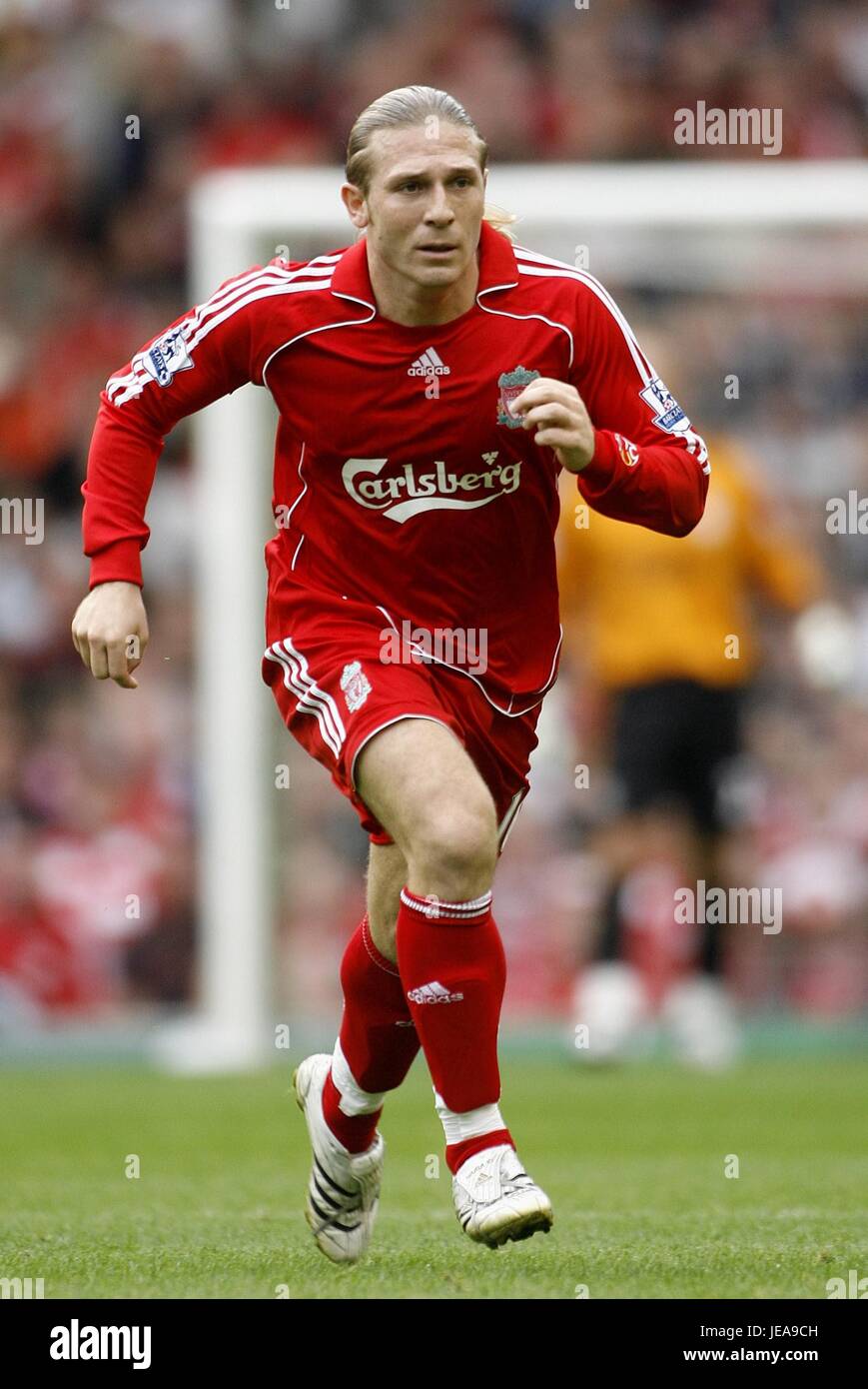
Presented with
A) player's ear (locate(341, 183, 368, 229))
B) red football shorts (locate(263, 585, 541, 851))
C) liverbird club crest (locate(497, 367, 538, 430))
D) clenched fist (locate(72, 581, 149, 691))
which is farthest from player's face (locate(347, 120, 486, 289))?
clenched fist (locate(72, 581, 149, 691))

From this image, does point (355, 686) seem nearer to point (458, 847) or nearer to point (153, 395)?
point (458, 847)

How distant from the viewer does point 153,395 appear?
487 cm

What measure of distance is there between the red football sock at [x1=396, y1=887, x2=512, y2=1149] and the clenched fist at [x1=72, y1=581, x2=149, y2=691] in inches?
27.7

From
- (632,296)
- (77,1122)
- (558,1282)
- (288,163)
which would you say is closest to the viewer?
(558,1282)

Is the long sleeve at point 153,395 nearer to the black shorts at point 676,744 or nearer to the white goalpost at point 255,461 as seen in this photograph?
the black shorts at point 676,744

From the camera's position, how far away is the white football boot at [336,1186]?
15.8 feet

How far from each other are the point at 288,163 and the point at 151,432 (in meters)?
8.90

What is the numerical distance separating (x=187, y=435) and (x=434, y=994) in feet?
29.6

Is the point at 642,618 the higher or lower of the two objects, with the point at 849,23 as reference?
lower

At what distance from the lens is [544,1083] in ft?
30.0

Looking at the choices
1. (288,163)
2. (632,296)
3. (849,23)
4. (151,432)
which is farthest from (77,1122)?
(849,23)

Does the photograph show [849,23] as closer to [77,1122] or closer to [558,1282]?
[77,1122]

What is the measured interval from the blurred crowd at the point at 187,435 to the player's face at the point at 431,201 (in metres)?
5.33

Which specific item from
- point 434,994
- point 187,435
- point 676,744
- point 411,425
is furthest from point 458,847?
point 187,435
